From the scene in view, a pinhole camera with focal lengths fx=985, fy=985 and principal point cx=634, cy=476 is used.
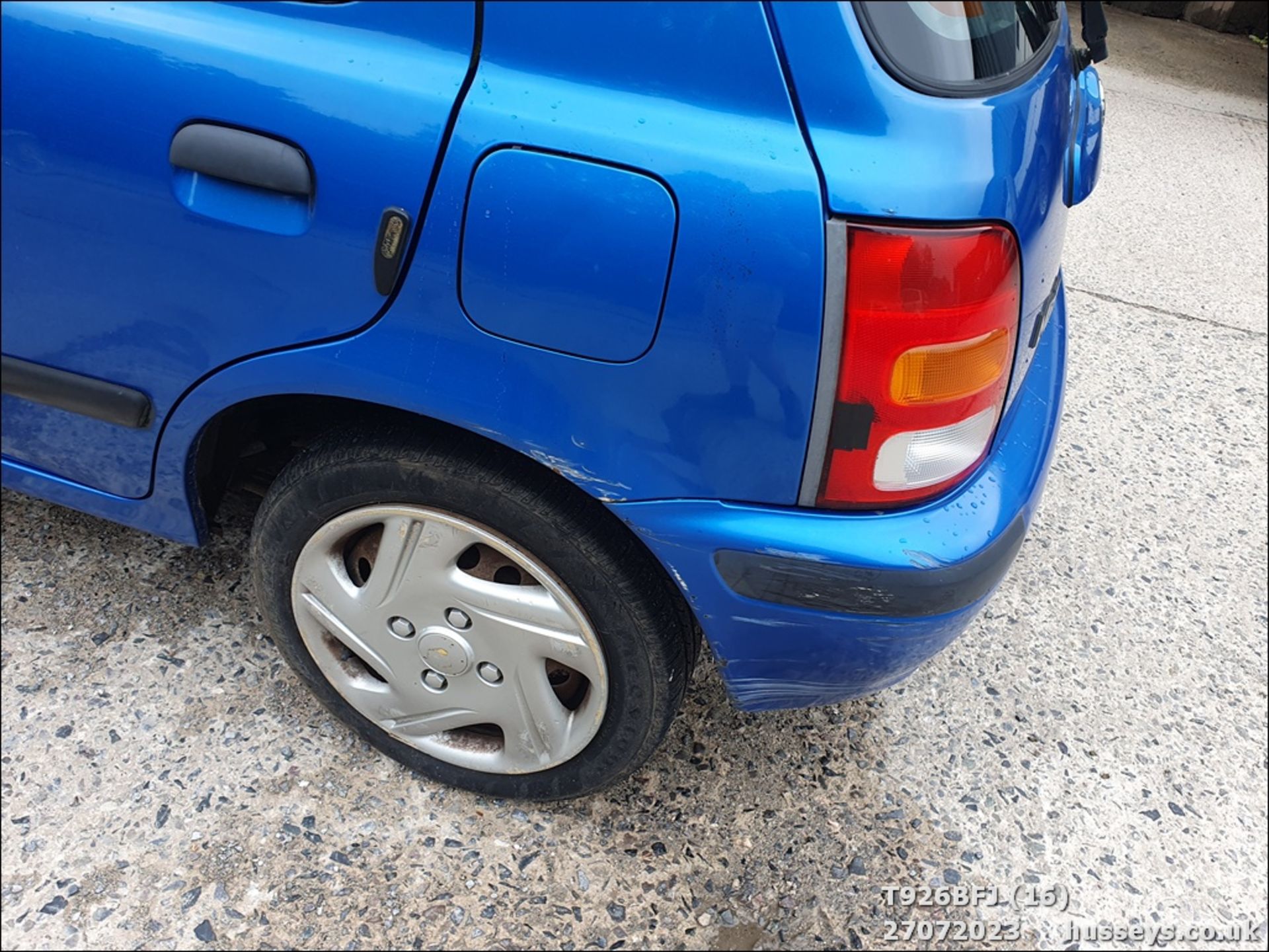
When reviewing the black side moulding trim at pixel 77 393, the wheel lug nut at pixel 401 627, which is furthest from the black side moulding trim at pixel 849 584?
the black side moulding trim at pixel 77 393

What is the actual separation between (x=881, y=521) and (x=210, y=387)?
0.97 meters

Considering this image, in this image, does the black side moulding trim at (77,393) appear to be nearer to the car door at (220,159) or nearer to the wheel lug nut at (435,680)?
the car door at (220,159)

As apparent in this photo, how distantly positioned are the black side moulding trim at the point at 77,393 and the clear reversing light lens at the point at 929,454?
42.7 inches

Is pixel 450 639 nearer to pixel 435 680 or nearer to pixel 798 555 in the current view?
pixel 435 680

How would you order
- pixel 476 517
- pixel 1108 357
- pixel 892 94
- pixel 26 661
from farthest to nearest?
pixel 1108 357 → pixel 26 661 → pixel 476 517 → pixel 892 94

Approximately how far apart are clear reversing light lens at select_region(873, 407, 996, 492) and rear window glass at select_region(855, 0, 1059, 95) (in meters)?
0.41

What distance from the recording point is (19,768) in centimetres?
172

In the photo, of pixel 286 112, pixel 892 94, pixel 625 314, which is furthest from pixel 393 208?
pixel 892 94

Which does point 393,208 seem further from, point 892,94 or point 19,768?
point 19,768

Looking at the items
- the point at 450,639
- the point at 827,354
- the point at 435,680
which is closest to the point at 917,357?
the point at 827,354

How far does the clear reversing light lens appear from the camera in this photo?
125 cm

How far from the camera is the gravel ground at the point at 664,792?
5.35ft

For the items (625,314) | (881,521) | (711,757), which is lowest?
(711,757)

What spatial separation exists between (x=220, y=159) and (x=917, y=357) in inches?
35.2
